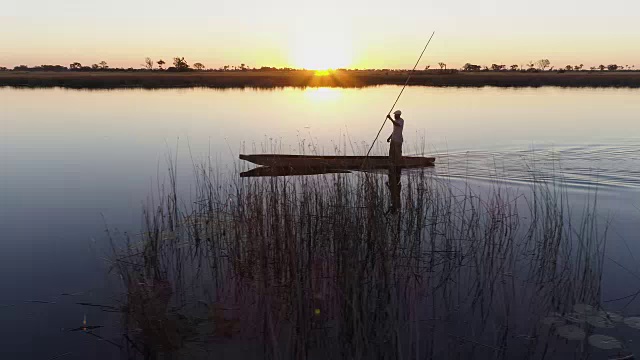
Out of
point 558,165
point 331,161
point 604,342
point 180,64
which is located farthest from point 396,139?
point 180,64

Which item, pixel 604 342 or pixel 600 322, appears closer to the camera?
pixel 604 342

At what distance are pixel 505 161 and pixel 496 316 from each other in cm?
1112

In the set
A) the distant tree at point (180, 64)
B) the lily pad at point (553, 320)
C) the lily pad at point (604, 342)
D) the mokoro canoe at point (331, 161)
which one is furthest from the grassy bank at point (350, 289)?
the distant tree at point (180, 64)

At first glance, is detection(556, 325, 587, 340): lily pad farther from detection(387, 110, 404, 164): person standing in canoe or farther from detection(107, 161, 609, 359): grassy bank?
detection(387, 110, 404, 164): person standing in canoe

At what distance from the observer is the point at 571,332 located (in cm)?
452

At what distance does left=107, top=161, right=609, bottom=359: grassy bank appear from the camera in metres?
4.37

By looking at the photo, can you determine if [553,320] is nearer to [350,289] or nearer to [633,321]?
[633,321]

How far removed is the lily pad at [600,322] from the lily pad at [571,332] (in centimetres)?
21

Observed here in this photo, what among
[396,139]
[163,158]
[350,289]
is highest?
[396,139]

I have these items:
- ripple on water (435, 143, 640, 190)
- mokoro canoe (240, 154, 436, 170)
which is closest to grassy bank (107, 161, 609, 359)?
ripple on water (435, 143, 640, 190)

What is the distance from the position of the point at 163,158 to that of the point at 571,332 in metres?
14.4

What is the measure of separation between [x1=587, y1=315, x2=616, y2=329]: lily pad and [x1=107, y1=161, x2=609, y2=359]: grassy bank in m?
0.13

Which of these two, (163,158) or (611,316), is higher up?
(163,158)

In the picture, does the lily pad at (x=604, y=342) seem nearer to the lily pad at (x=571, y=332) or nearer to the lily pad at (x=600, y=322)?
the lily pad at (x=571, y=332)
